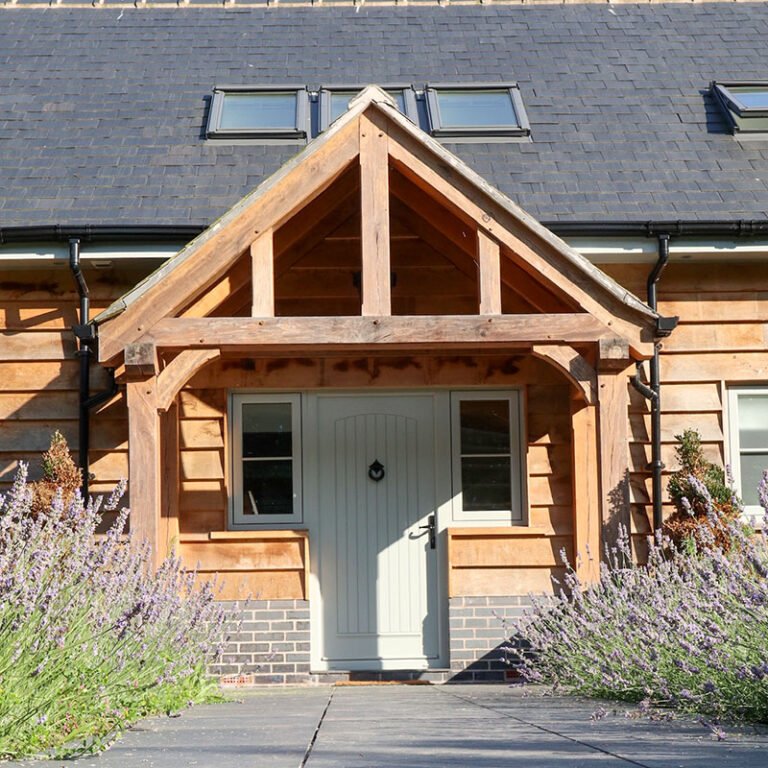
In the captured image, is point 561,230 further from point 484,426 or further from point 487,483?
point 487,483

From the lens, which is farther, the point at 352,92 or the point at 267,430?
the point at 352,92

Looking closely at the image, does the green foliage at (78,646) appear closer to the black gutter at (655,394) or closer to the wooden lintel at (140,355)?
the wooden lintel at (140,355)

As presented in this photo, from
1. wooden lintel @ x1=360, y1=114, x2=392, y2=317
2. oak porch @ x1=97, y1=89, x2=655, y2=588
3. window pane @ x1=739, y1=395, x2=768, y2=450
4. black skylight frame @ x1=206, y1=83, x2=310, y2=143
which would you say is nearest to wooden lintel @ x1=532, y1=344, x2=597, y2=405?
oak porch @ x1=97, y1=89, x2=655, y2=588

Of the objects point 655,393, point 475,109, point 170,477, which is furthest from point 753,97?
point 170,477

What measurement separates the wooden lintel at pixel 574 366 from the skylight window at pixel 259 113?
3669mm

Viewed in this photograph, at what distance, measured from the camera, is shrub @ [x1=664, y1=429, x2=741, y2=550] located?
352 inches

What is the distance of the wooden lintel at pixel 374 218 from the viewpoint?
26.8 ft

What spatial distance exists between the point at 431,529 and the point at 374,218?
2875mm

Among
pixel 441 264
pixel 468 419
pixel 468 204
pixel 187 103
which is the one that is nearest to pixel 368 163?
pixel 468 204

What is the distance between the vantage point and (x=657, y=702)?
5836mm

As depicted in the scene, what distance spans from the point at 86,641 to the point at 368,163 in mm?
4276

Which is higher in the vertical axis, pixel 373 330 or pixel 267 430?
pixel 373 330

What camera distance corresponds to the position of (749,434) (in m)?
10.1

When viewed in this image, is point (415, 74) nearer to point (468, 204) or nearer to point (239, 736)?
point (468, 204)
